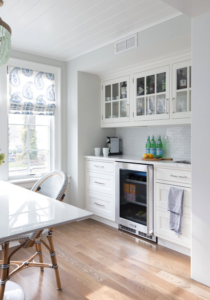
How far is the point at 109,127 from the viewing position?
404 centimetres

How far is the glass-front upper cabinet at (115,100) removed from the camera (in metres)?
3.57

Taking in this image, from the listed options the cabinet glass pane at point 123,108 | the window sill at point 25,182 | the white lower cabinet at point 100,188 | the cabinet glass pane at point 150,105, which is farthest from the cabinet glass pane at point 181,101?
the window sill at point 25,182

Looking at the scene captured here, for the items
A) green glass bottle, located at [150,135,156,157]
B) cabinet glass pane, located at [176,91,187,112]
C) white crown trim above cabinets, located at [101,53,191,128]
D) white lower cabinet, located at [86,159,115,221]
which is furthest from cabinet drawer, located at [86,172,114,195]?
cabinet glass pane, located at [176,91,187,112]

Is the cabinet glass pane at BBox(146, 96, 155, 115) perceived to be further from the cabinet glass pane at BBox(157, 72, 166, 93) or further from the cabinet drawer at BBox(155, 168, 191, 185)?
the cabinet drawer at BBox(155, 168, 191, 185)

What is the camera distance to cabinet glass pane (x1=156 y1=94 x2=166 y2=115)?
3.05 m

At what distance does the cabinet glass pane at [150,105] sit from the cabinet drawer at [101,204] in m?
1.28

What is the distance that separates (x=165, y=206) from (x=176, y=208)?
183mm

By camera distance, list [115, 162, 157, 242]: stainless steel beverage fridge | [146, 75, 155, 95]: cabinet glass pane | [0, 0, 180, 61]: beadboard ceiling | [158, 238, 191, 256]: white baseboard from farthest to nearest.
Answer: [146, 75, 155, 95]: cabinet glass pane → [115, 162, 157, 242]: stainless steel beverage fridge → [158, 238, 191, 256]: white baseboard → [0, 0, 180, 61]: beadboard ceiling

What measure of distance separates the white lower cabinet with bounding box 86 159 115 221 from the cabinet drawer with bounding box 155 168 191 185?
0.80 m

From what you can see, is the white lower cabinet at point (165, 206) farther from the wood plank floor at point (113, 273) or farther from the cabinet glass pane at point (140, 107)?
the cabinet glass pane at point (140, 107)

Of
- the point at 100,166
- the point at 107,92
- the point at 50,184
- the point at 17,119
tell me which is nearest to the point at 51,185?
the point at 50,184

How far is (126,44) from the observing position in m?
2.94

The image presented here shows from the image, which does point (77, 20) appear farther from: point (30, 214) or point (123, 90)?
point (30, 214)

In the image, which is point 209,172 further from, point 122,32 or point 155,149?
point 122,32
